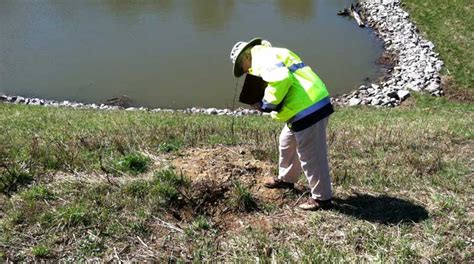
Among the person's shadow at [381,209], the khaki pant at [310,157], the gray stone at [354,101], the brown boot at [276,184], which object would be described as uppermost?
the khaki pant at [310,157]

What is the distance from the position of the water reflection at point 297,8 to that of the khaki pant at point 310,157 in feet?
70.8

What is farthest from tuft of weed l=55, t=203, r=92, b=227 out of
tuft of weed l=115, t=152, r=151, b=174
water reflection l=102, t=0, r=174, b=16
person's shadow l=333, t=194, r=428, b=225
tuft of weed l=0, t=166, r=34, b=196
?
water reflection l=102, t=0, r=174, b=16

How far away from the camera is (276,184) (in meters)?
5.59

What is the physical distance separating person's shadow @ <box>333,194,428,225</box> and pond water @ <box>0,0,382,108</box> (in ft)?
37.4

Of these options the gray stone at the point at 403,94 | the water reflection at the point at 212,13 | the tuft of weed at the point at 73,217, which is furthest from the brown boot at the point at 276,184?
the water reflection at the point at 212,13

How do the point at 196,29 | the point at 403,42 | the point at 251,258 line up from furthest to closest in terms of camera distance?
the point at 196,29, the point at 403,42, the point at 251,258

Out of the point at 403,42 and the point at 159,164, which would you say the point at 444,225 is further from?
the point at 403,42

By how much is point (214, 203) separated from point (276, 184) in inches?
29.7

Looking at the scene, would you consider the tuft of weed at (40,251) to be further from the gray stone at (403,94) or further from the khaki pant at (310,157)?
the gray stone at (403,94)

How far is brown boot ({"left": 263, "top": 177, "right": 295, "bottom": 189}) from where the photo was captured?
5582 millimetres

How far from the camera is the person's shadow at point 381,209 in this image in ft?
16.8

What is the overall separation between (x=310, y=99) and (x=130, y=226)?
210 centimetres

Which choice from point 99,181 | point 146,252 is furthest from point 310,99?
point 99,181

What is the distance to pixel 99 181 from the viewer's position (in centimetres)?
544
